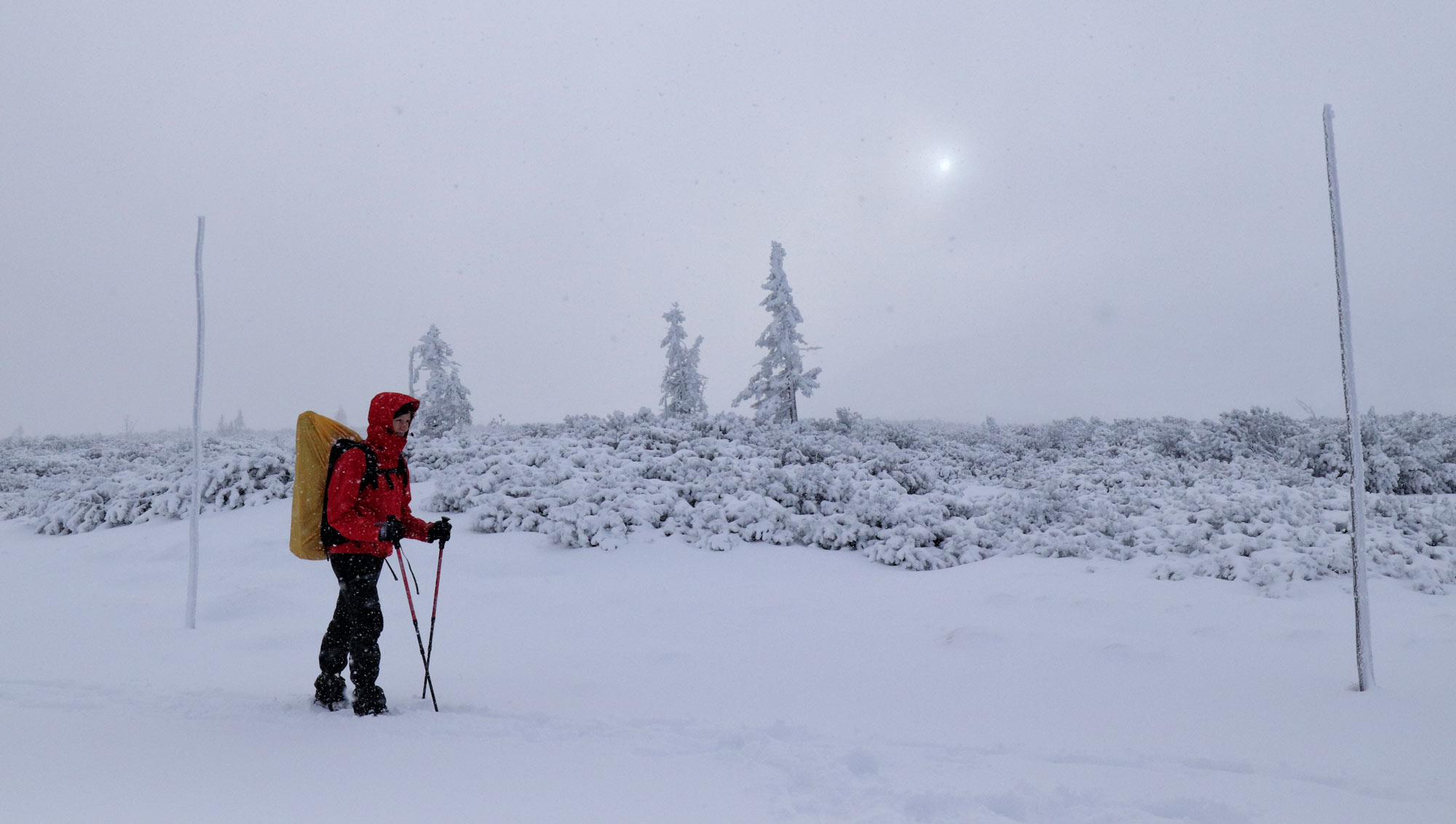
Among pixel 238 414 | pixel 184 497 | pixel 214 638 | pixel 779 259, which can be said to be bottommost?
pixel 214 638

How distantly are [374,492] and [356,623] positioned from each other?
34.9 inches

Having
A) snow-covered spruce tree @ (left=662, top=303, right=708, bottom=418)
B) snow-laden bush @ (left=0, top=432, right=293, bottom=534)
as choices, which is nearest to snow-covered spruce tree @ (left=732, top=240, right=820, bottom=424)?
snow-covered spruce tree @ (left=662, top=303, right=708, bottom=418)

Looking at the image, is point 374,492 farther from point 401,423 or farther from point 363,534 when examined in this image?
point 401,423

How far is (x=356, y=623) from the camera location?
15.2ft

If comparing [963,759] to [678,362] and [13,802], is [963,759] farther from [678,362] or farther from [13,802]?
[678,362]

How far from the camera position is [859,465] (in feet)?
44.3

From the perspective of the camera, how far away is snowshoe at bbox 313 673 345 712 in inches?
187

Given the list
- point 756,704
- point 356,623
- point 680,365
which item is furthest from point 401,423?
point 680,365

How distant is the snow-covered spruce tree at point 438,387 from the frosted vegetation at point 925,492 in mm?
10937

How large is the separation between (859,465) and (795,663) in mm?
8115

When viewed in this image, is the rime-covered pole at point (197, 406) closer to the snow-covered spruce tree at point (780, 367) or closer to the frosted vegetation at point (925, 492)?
the frosted vegetation at point (925, 492)

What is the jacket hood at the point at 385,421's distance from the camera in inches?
187

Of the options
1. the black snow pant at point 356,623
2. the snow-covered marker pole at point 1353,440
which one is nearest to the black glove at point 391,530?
the black snow pant at point 356,623

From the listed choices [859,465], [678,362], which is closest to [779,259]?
[678,362]
